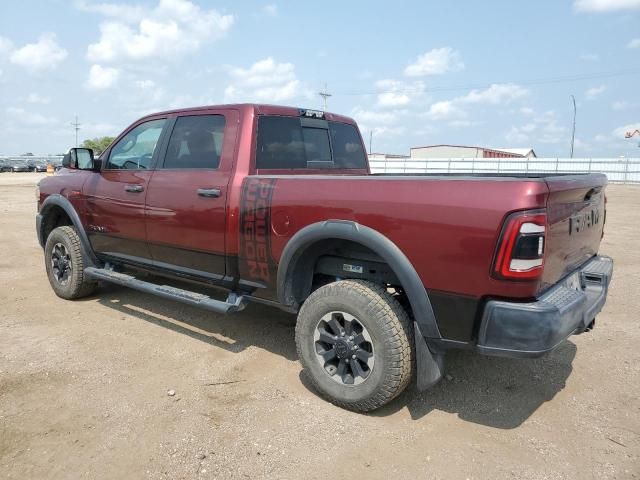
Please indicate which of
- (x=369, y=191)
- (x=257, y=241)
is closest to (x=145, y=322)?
(x=257, y=241)

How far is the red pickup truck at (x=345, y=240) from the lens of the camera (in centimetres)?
253

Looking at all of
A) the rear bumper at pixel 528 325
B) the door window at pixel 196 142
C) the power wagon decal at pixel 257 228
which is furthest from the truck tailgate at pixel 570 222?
the door window at pixel 196 142

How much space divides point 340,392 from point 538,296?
1.31 meters

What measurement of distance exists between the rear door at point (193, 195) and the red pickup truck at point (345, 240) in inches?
0.5

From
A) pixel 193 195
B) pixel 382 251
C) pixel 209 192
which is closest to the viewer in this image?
pixel 382 251

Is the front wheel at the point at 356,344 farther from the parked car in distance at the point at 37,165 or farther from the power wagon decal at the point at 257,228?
the parked car in distance at the point at 37,165

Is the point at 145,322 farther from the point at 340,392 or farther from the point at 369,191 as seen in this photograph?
the point at 369,191

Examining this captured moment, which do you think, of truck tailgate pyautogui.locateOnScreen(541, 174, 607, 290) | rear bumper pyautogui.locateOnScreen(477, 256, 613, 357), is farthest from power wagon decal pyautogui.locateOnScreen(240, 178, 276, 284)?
truck tailgate pyautogui.locateOnScreen(541, 174, 607, 290)

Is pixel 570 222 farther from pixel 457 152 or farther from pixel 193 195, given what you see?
pixel 457 152

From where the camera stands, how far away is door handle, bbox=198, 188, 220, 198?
3.73m

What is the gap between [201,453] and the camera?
2707 mm

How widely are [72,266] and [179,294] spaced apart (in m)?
1.85

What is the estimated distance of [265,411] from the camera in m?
3.16

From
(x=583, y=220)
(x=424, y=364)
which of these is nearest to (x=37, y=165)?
(x=424, y=364)
